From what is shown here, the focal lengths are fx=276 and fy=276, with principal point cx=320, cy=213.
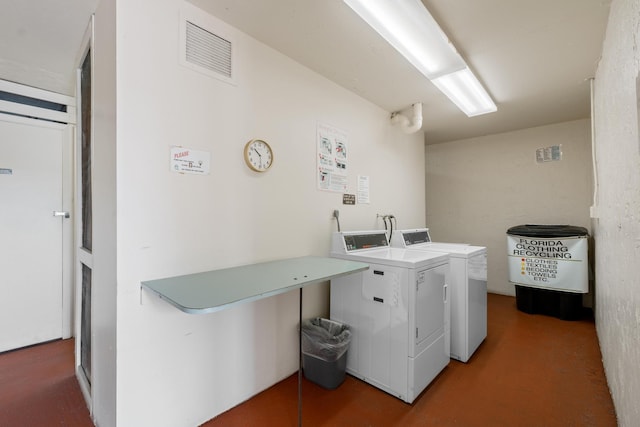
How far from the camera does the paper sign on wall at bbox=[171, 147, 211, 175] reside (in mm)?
1594

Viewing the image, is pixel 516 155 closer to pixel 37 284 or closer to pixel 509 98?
pixel 509 98

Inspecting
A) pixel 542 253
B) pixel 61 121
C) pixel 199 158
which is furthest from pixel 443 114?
pixel 61 121

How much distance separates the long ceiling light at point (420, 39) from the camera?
152cm

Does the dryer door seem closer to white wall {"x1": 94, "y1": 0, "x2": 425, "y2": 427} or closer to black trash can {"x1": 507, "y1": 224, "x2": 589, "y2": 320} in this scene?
→ white wall {"x1": 94, "y1": 0, "x2": 425, "y2": 427}

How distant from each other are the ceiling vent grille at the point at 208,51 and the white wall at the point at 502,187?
4137 millimetres

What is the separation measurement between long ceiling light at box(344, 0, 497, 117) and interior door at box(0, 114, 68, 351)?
321 centimetres

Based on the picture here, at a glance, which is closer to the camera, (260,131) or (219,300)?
(219,300)

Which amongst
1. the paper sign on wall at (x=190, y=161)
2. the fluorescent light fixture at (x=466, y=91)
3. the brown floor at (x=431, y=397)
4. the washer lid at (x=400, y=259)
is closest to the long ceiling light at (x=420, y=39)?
the fluorescent light fixture at (x=466, y=91)

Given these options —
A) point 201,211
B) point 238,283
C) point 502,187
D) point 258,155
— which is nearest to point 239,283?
point 238,283

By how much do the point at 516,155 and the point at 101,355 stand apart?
522 cm

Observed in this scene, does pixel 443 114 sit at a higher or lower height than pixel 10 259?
higher

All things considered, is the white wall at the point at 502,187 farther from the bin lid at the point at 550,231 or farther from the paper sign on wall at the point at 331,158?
the paper sign on wall at the point at 331,158

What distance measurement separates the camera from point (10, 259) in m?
2.57

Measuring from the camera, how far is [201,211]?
5.56 ft
